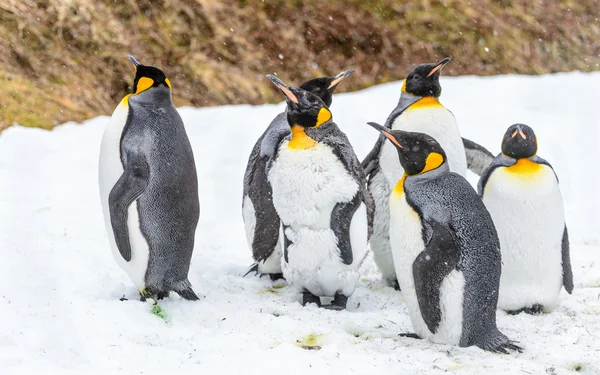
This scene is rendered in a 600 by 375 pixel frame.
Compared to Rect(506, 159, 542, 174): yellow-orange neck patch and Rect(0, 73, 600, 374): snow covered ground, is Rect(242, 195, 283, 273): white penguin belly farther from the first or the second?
Rect(506, 159, 542, 174): yellow-orange neck patch

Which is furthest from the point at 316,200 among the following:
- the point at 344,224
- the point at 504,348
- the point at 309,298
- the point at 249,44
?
the point at 249,44

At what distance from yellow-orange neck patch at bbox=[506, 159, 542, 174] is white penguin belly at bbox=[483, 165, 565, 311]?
0.5 inches

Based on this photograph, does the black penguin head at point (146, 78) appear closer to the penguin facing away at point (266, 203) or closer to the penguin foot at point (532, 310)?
the penguin facing away at point (266, 203)

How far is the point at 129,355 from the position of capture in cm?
321

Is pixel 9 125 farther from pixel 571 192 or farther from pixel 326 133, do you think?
pixel 571 192

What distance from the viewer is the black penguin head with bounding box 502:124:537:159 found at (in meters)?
4.41

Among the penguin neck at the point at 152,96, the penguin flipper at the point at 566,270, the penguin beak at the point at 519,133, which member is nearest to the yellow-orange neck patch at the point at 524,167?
the penguin beak at the point at 519,133

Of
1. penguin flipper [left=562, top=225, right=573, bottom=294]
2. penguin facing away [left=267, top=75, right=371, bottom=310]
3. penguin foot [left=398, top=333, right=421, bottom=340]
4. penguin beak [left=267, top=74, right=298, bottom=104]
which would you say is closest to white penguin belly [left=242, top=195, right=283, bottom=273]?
penguin facing away [left=267, top=75, right=371, bottom=310]

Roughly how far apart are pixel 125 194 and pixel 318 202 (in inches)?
42.2

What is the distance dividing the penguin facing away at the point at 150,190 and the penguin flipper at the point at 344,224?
81cm

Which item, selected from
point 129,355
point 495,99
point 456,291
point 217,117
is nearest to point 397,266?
point 456,291

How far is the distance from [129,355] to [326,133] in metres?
1.85

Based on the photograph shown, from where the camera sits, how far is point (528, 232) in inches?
175

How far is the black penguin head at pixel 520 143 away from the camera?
4408mm
